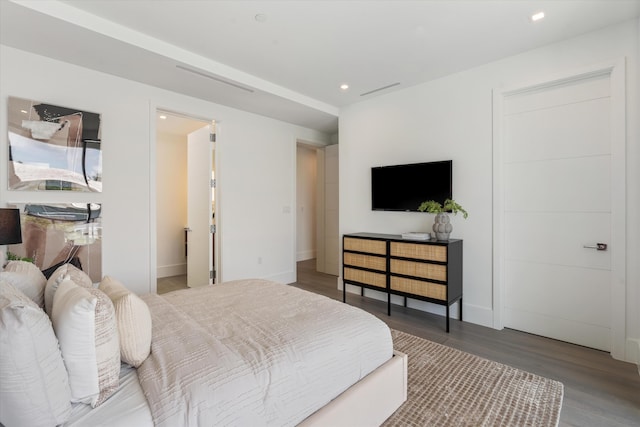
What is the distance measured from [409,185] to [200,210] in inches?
118

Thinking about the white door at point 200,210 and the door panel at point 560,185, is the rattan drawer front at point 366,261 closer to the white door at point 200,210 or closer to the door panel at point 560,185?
the door panel at point 560,185

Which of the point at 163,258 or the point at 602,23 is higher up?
the point at 602,23

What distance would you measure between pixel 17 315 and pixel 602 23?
4.17 metres

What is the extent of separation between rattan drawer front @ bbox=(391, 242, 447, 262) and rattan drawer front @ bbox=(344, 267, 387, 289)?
364 millimetres

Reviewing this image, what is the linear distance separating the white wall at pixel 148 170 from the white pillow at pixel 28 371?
251 cm

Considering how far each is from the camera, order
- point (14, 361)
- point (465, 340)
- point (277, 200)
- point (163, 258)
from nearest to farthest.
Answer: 1. point (14, 361)
2. point (465, 340)
3. point (277, 200)
4. point (163, 258)

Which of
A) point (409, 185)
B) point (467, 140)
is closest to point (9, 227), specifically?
point (409, 185)

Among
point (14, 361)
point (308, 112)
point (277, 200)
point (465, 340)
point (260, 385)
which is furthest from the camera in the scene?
point (277, 200)

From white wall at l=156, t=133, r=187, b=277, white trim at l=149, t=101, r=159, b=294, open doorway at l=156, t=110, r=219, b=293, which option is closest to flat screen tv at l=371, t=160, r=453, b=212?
open doorway at l=156, t=110, r=219, b=293

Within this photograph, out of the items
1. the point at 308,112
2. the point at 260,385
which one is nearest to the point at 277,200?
the point at 308,112

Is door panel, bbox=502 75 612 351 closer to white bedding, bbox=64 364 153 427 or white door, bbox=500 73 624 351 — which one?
white door, bbox=500 73 624 351

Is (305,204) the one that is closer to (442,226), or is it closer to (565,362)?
(442,226)

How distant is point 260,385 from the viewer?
1.18 meters

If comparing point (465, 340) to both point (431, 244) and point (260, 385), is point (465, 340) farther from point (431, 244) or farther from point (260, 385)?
point (260, 385)
